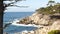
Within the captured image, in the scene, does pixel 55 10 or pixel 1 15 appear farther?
pixel 55 10

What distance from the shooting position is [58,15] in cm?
1952

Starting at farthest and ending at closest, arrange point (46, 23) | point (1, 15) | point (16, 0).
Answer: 1. point (46, 23)
2. point (16, 0)
3. point (1, 15)

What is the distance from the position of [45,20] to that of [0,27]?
1824 cm

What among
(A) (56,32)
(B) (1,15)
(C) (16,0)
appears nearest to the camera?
(B) (1,15)

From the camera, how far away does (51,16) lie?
65.5 feet

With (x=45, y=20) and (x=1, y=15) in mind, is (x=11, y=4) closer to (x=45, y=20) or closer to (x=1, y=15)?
(x=1, y=15)

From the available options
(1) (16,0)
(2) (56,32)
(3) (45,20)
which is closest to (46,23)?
(3) (45,20)

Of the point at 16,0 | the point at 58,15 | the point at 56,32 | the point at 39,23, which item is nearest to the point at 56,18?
the point at 58,15

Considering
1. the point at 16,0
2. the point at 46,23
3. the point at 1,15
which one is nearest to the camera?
the point at 1,15

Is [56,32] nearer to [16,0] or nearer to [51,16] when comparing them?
[16,0]

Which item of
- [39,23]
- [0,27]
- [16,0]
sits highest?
[16,0]

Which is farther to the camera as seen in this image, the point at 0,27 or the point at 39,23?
the point at 39,23

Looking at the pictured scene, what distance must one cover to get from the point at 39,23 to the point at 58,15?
2028 millimetres

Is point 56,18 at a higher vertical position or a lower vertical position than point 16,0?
lower
